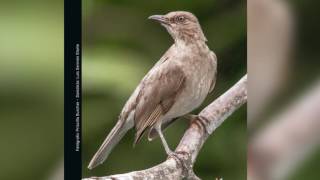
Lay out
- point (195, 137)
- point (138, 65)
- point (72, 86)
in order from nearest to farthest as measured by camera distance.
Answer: point (72, 86) < point (138, 65) < point (195, 137)

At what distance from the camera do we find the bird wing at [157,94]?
5.49ft

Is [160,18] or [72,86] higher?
[160,18]

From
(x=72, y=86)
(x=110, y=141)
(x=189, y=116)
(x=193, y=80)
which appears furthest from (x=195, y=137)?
(x=72, y=86)

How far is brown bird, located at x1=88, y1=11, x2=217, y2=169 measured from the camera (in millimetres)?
1665

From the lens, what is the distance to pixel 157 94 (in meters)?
1.70

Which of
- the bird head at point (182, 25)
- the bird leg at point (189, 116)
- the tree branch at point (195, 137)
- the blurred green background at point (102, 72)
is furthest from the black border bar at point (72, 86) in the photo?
the bird leg at point (189, 116)

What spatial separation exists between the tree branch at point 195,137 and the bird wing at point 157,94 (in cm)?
10

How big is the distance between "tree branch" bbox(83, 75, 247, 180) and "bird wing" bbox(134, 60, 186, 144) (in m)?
0.10

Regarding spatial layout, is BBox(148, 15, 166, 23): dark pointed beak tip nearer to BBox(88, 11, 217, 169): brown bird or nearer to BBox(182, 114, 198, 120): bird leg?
BBox(88, 11, 217, 169): brown bird

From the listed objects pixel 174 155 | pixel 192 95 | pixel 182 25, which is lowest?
pixel 174 155

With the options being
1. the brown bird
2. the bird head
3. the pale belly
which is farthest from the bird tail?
the bird head

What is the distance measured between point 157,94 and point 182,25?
0.20m

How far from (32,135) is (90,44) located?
0.89ft

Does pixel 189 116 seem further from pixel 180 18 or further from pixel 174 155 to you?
pixel 180 18
